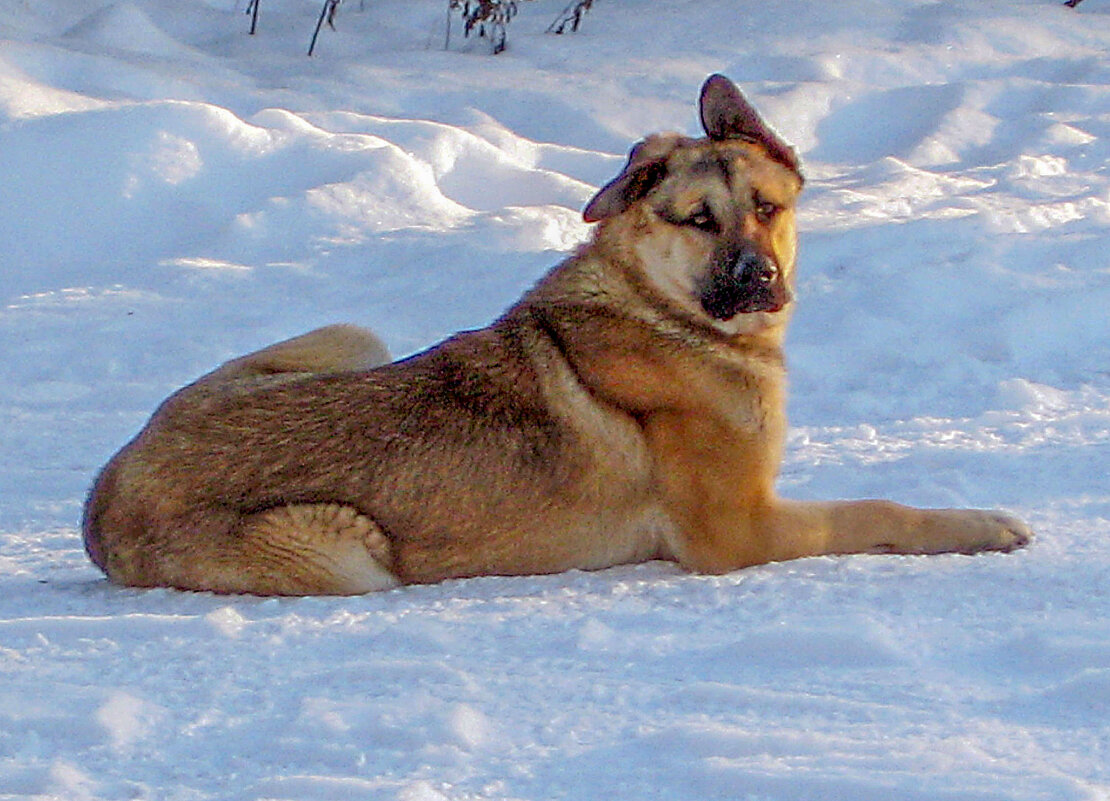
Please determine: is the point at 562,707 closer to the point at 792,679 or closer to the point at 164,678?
the point at 792,679

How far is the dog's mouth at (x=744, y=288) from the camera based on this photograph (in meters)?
4.78

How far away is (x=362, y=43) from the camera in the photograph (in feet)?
39.6

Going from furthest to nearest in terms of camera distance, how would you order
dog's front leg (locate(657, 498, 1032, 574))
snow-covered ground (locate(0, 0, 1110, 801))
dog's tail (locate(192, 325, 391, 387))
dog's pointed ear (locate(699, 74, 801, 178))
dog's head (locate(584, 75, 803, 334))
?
1. dog's tail (locate(192, 325, 391, 387))
2. dog's pointed ear (locate(699, 74, 801, 178))
3. dog's head (locate(584, 75, 803, 334))
4. dog's front leg (locate(657, 498, 1032, 574))
5. snow-covered ground (locate(0, 0, 1110, 801))

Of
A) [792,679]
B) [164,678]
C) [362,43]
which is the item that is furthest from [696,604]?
[362,43]

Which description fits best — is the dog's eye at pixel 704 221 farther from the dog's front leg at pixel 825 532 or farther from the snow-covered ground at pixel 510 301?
the snow-covered ground at pixel 510 301

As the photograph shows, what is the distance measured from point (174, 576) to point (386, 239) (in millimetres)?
4244

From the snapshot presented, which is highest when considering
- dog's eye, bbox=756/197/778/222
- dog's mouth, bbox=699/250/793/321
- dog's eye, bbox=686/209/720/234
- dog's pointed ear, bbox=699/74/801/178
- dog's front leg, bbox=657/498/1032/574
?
dog's pointed ear, bbox=699/74/801/178

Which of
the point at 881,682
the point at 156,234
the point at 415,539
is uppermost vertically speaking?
the point at 881,682

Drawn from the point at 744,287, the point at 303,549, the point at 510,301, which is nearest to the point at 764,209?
the point at 744,287

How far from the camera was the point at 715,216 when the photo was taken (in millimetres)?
4848

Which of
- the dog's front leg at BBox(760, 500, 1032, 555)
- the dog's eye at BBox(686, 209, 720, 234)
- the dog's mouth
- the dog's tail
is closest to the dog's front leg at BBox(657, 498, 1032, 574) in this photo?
the dog's front leg at BBox(760, 500, 1032, 555)

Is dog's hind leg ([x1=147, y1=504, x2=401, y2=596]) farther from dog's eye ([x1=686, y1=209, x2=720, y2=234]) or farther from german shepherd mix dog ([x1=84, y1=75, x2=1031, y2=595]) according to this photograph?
dog's eye ([x1=686, y1=209, x2=720, y2=234])

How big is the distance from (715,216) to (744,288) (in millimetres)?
240

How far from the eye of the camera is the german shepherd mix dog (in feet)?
14.9
